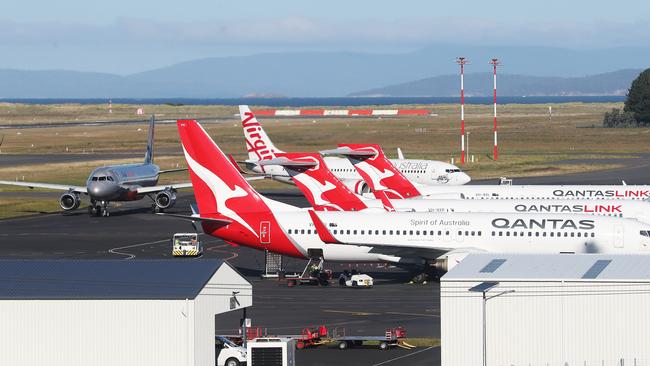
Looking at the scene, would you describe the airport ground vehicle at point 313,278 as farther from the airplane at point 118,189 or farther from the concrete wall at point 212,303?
the airplane at point 118,189

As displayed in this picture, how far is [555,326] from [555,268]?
3.65 m

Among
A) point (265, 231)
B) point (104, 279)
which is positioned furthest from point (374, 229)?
point (104, 279)

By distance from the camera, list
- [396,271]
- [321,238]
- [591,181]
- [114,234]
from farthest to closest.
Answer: [591,181] < [114,234] < [396,271] < [321,238]

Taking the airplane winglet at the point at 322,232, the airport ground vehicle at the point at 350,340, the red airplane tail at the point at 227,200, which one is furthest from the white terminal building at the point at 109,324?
the red airplane tail at the point at 227,200

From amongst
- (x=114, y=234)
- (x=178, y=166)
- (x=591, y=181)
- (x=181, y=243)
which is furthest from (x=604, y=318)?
(x=178, y=166)

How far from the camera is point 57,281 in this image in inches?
1699

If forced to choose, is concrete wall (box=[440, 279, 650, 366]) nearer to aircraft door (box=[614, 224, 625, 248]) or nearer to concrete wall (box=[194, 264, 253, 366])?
concrete wall (box=[194, 264, 253, 366])

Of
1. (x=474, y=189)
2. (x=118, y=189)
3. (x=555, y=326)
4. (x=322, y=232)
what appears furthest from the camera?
(x=118, y=189)

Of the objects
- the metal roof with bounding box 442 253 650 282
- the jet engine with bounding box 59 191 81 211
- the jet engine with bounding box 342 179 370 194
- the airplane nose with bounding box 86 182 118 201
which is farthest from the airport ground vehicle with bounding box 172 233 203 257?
the metal roof with bounding box 442 253 650 282

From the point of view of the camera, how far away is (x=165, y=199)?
106 meters

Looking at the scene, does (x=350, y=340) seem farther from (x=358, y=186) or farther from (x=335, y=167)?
(x=335, y=167)

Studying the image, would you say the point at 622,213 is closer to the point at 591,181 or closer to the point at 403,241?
the point at 403,241

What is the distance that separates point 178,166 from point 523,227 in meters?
94.4

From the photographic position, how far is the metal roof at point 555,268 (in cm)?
4365
